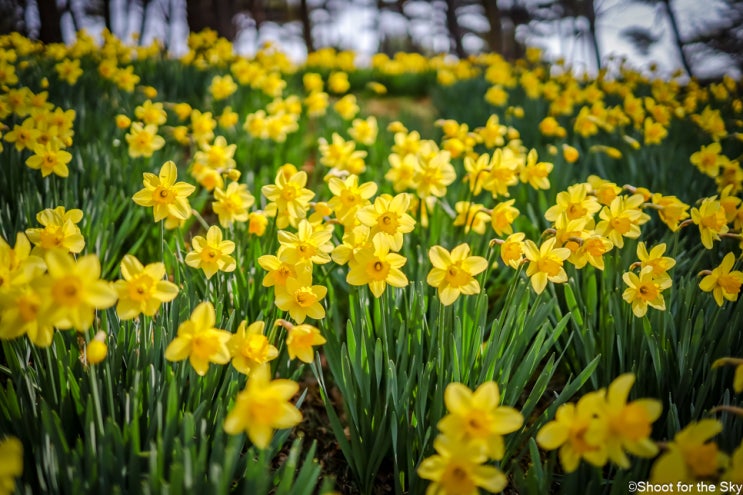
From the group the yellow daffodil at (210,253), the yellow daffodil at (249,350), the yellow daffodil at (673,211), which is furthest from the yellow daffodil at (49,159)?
the yellow daffodil at (673,211)

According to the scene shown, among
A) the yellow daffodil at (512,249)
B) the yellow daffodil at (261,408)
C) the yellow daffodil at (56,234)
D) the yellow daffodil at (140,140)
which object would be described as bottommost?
the yellow daffodil at (261,408)

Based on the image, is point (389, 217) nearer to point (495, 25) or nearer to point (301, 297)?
point (301, 297)

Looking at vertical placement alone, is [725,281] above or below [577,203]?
below

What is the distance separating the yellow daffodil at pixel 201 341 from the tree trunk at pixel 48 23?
27.6 ft

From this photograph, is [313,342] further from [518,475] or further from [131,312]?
[518,475]

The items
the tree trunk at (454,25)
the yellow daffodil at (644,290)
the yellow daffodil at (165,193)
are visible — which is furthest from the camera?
the tree trunk at (454,25)

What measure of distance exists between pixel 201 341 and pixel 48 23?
8.69 m

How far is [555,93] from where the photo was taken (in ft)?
14.4

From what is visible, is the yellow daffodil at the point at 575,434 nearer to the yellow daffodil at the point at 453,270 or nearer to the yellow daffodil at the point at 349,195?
the yellow daffodil at the point at 453,270

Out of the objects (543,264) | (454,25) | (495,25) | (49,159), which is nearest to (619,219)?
(543,264)

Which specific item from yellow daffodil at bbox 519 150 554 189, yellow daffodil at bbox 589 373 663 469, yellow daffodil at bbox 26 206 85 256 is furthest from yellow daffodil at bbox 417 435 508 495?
yellow daffodil at bbox 519 150 554 189

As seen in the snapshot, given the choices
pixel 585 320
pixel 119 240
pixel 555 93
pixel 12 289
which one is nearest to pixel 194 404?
pixel 12 289

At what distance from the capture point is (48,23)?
278 inches

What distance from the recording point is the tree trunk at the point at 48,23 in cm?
696
